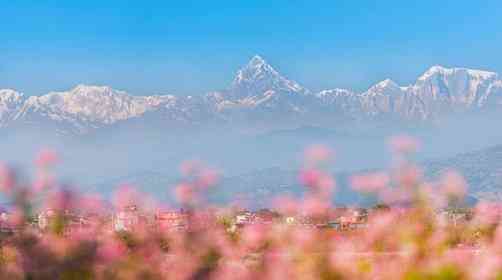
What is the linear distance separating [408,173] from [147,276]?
4.48 feet

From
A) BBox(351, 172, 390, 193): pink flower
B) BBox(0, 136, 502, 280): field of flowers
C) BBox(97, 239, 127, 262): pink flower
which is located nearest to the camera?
BBox(0, 136, 502, 280): field of flowers

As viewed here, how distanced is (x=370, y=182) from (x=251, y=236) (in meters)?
0.66

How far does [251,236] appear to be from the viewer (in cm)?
443

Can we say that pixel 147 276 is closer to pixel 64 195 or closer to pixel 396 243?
pixel 64 195

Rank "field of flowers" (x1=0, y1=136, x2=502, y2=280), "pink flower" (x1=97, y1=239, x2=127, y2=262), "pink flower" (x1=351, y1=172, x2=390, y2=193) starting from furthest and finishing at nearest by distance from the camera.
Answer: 1. "pink flower" (x1=351, y1=172, x2=390, y2=193)
2. "pink flower" (x1=97, y1=239, x2=127, y2=262)
3. "field of flowers" (x1=0, y1=136, x2=502, y2=280)

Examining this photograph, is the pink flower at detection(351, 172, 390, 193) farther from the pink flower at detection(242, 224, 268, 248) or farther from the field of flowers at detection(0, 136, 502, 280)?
the pink flower at detection(242, 224, 268, 248)

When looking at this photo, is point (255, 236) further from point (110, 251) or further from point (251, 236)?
point (110, 251)

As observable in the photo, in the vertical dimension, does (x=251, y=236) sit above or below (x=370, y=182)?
below

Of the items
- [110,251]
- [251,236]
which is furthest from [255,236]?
[110,251]

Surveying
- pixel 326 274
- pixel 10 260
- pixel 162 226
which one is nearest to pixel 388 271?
pixel 326 274

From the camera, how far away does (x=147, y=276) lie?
13.4ft

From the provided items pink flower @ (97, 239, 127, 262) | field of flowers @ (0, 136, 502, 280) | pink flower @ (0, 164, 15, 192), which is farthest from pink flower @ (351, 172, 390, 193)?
pink flower @ (0, 164, 15, 192)

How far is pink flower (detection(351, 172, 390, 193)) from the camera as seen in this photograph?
4.41 metres

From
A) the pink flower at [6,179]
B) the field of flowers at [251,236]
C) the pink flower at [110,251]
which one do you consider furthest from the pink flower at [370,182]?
the pink flower at [6,179]
